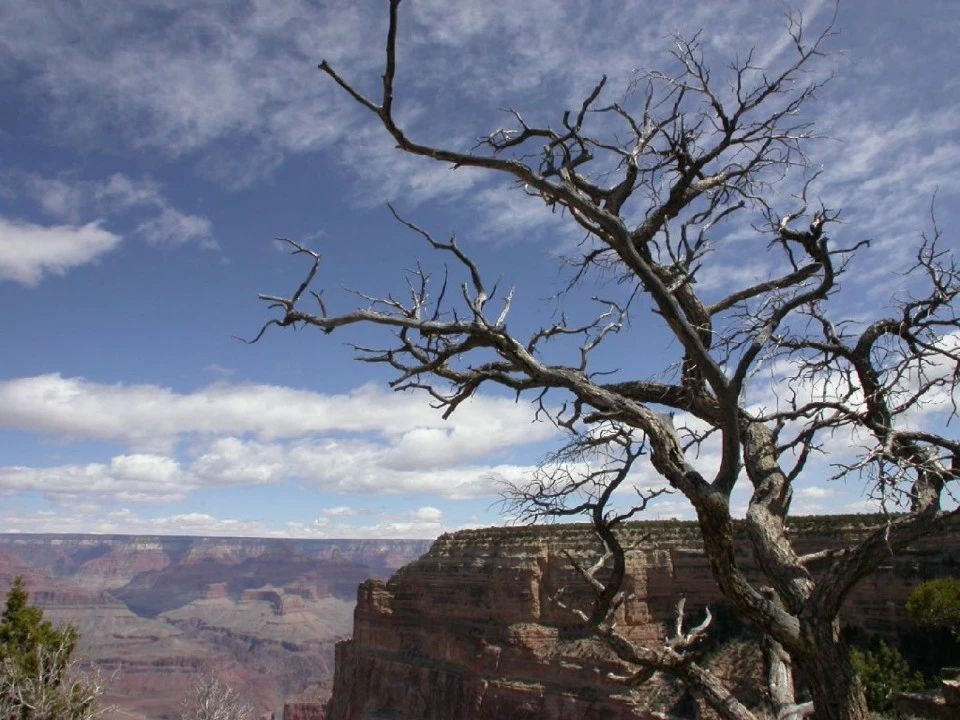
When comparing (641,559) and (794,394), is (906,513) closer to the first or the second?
(794,394)

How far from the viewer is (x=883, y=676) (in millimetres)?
23922

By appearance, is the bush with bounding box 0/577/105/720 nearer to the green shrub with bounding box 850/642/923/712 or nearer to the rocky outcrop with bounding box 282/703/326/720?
the green shrub with bounding box 850/642/923/712

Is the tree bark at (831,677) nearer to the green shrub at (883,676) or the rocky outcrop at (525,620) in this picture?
the green shrub at (883,676)

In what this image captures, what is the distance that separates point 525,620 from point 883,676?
72.3 feet

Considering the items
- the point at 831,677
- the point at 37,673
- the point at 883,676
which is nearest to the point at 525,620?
the point at 883,676

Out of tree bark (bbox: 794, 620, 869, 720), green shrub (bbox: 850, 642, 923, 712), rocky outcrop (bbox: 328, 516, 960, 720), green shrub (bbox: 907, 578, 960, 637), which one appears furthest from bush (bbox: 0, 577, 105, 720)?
green shrub (bbox: 907, 578, 960, 637)

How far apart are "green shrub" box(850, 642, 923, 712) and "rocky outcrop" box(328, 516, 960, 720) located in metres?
4.08

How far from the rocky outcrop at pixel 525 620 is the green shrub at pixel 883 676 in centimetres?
408

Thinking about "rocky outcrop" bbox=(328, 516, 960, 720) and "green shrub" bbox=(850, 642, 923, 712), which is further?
"rocky outcrop" bbox=(328, 516, 960, 720)

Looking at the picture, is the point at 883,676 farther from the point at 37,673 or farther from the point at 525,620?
the point at 37,673

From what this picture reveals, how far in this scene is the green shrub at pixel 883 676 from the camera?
22672mm

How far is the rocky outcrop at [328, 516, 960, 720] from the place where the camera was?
30953 mm

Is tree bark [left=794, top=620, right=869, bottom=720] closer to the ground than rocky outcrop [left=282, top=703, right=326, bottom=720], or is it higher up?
higher up

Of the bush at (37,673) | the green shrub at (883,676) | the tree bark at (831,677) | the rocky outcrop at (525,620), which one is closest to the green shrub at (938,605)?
the green shrub at (883,676)
